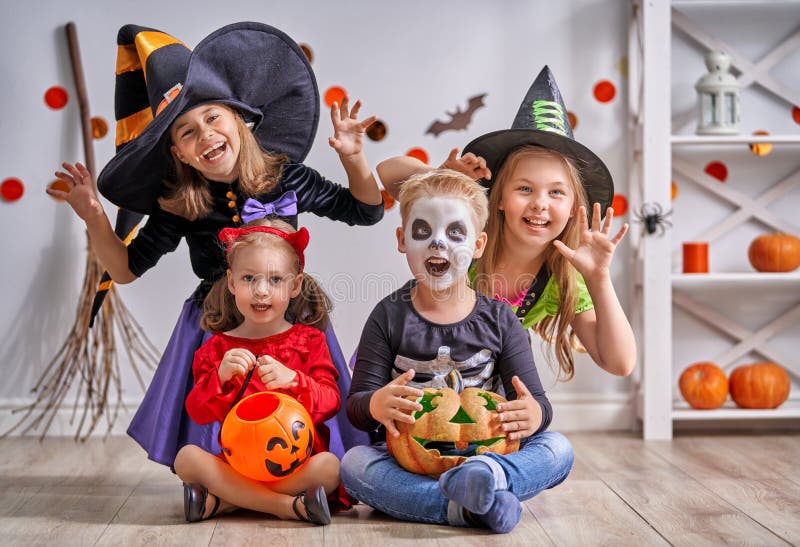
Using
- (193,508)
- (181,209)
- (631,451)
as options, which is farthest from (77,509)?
(631,451)

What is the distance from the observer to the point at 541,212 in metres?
2.12

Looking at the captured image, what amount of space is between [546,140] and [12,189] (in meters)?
1.90

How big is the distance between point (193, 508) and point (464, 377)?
2.00ft

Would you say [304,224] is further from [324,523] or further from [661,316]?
[324,523]

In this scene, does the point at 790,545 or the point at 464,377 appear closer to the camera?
the point at 790,545

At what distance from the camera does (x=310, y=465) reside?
1884 mm

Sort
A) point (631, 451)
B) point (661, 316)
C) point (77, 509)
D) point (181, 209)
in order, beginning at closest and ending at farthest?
1. point (77, 509)
2. point (181, 209)
3. point (631, 451)
4. point (661, 316)

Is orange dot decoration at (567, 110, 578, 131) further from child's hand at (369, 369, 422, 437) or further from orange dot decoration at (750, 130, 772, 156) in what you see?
child's hand at (369, 369, 422, 437)

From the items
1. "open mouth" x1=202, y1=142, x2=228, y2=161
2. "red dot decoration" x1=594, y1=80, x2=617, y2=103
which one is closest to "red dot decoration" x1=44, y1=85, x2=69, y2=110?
"open mouth" x1=202, y1=142, x2=228, y2=161

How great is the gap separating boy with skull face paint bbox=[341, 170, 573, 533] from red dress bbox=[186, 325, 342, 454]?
3.0 inches

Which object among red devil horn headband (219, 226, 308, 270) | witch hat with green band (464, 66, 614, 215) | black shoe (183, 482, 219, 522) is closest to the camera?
black shoe (183, 482, 219, 522)

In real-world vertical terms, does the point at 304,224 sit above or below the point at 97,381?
above

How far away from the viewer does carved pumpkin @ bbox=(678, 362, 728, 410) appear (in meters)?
3.00

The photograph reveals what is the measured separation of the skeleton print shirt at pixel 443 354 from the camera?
1899 millimetres
